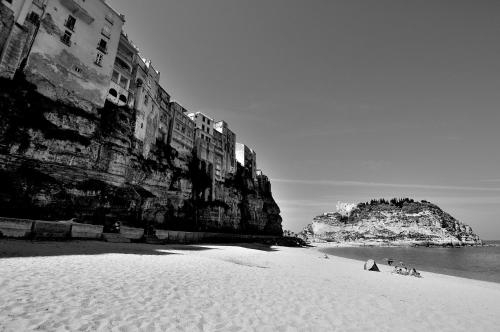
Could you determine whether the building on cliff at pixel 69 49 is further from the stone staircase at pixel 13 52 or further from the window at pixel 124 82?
the window at pixel 124 82

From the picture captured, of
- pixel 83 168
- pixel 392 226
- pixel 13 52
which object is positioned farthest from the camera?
pixel 392 226

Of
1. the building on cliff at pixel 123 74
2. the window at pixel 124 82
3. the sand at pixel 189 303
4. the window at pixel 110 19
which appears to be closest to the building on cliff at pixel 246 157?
the building on cliff at pixel 123 74

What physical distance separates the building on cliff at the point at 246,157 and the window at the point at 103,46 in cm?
4198

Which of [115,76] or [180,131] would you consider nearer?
Result: [115,76]

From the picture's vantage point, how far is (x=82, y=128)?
28.1 meters

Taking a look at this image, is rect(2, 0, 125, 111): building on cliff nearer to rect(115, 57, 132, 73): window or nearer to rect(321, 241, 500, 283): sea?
rect(115, 57, 132, 73): window

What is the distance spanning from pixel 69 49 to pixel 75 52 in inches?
26.3

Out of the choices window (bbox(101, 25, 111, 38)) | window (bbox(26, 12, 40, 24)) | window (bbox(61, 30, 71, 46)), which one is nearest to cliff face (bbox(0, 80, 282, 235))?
window (bbox(26, 12, 40, 24))

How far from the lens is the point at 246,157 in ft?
235

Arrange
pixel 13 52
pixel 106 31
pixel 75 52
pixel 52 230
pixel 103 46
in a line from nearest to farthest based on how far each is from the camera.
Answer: pixel 52 230, pixel 13 52, pixel 75 52, pixel 103 46, pixel 106 31

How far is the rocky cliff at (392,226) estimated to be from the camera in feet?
424

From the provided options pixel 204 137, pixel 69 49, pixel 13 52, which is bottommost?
pixel 13 52

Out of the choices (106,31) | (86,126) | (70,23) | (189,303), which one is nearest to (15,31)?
(70,23)

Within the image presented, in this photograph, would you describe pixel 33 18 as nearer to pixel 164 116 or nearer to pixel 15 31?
pixel 15 31
